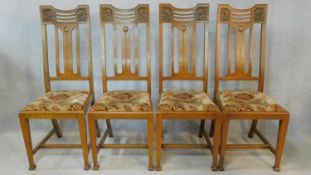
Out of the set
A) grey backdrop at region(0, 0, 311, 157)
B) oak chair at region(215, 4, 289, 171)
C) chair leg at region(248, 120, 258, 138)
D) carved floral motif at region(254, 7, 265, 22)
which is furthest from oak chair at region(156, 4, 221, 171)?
chair leg at region(248, 120, 258, 138)

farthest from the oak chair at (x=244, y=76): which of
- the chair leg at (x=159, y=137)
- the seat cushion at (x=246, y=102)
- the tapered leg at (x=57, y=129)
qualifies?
the tapered leg at (x=57, y=129)

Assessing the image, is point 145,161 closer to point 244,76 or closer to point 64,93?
point 64,93

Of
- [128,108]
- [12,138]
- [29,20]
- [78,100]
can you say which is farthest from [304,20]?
[12,138]

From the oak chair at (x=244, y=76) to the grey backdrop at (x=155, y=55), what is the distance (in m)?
0.20

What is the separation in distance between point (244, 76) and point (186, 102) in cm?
59

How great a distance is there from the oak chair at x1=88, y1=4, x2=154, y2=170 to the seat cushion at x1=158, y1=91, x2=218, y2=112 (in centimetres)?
12

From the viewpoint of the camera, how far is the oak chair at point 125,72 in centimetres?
202

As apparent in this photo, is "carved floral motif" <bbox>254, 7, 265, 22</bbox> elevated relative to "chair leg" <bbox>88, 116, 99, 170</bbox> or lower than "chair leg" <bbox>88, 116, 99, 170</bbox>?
elevated

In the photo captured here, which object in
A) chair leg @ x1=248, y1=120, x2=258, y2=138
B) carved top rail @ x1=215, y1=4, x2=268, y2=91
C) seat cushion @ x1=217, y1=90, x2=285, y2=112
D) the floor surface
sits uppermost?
carved top rail @ x1=215, y1=4, x2=268, y2=91

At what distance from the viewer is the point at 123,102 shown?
2.12 m

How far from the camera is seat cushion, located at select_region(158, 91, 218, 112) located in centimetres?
202

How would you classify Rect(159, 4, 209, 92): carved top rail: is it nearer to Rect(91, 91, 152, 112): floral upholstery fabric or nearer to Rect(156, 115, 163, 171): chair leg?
Rect(91, 91, 152, 112): floral upholstery fabric

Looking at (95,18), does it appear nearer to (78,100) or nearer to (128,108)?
(78,100)

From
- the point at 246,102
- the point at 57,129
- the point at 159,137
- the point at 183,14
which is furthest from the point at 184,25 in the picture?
the point at 57,129
